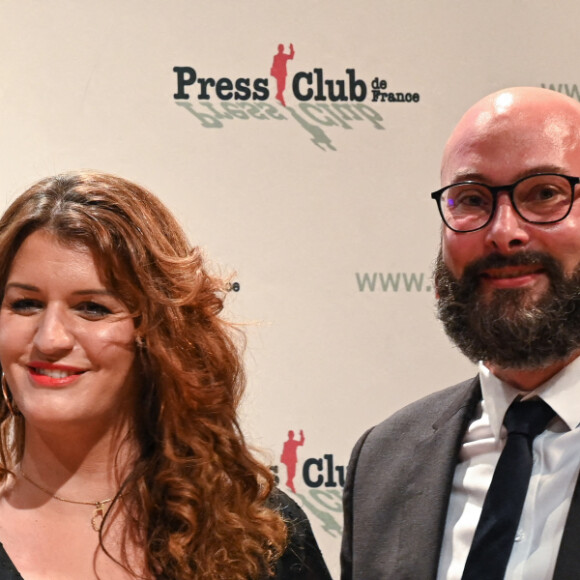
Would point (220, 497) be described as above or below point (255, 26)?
A: below

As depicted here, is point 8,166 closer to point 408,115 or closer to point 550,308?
point 408,115

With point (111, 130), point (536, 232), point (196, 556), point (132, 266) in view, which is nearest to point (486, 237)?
point (536, 232)

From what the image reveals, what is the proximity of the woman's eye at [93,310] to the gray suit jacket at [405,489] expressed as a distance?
0.72 meters

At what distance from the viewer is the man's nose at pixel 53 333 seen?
6.17 feet

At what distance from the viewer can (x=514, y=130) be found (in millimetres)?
2086

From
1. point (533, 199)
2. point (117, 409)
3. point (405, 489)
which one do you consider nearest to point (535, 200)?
point (533, 199)

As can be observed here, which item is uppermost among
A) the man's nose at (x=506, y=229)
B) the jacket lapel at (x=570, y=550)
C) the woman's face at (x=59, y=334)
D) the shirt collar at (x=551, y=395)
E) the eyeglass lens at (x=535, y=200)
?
the eyeglass lens at (x=535, y=200)

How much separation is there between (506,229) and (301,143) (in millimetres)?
1306

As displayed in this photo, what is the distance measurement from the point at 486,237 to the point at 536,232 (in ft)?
0.32

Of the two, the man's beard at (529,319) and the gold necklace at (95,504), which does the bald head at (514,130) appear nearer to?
the man's beard at (529,319)

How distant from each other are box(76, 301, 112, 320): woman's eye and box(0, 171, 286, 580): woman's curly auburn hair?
0.14 feet

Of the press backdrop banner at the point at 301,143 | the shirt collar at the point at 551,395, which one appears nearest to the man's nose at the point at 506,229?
the shirt collar at the point at 551,395

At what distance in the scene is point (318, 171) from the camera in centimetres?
321

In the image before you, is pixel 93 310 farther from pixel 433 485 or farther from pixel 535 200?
pixel 535 200
